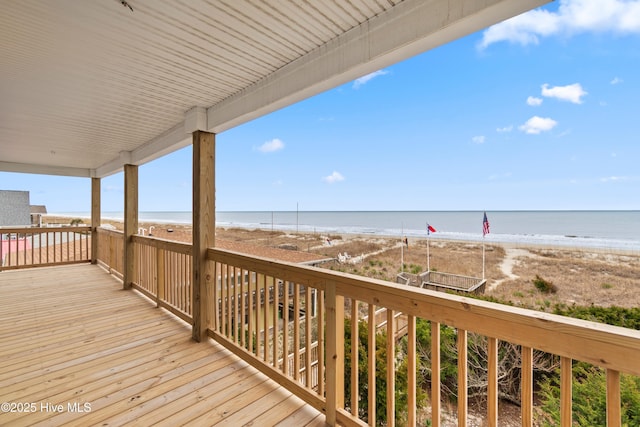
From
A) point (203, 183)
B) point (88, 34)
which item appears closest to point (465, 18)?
point (88, 34)

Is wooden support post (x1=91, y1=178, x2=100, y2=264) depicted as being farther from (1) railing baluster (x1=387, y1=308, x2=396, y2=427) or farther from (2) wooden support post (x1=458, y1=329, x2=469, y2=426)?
(2) wooden support post (x1=458, y1=329, x2=469, y2=426)

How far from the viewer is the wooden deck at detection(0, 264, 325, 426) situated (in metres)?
1.80

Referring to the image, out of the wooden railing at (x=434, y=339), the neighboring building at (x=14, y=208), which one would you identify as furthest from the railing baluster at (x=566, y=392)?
the neighboring building at (x=14, y=208)

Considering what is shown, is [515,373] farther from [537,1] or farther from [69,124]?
[69,124]

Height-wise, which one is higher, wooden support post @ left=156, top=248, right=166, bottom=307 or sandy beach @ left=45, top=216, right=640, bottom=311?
wooden support post @ left=156, top=248, right=166, bottom=307

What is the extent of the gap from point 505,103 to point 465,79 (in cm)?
885

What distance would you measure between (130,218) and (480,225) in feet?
90.0

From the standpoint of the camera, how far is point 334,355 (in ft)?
5.67

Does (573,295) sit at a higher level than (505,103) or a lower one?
lower

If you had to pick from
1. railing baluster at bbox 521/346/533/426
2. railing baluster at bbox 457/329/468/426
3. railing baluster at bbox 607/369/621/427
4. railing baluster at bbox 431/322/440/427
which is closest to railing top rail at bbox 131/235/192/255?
railing baluster at bbox 431/322/440/427

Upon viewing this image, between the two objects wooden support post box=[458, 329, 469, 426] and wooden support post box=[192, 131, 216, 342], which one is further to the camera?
wooden support post box=[192, 131, 216, 342]

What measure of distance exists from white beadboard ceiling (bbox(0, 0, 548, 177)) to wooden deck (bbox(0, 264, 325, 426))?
2223 mm

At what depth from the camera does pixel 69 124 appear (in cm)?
353

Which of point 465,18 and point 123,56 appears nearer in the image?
point 465,18
